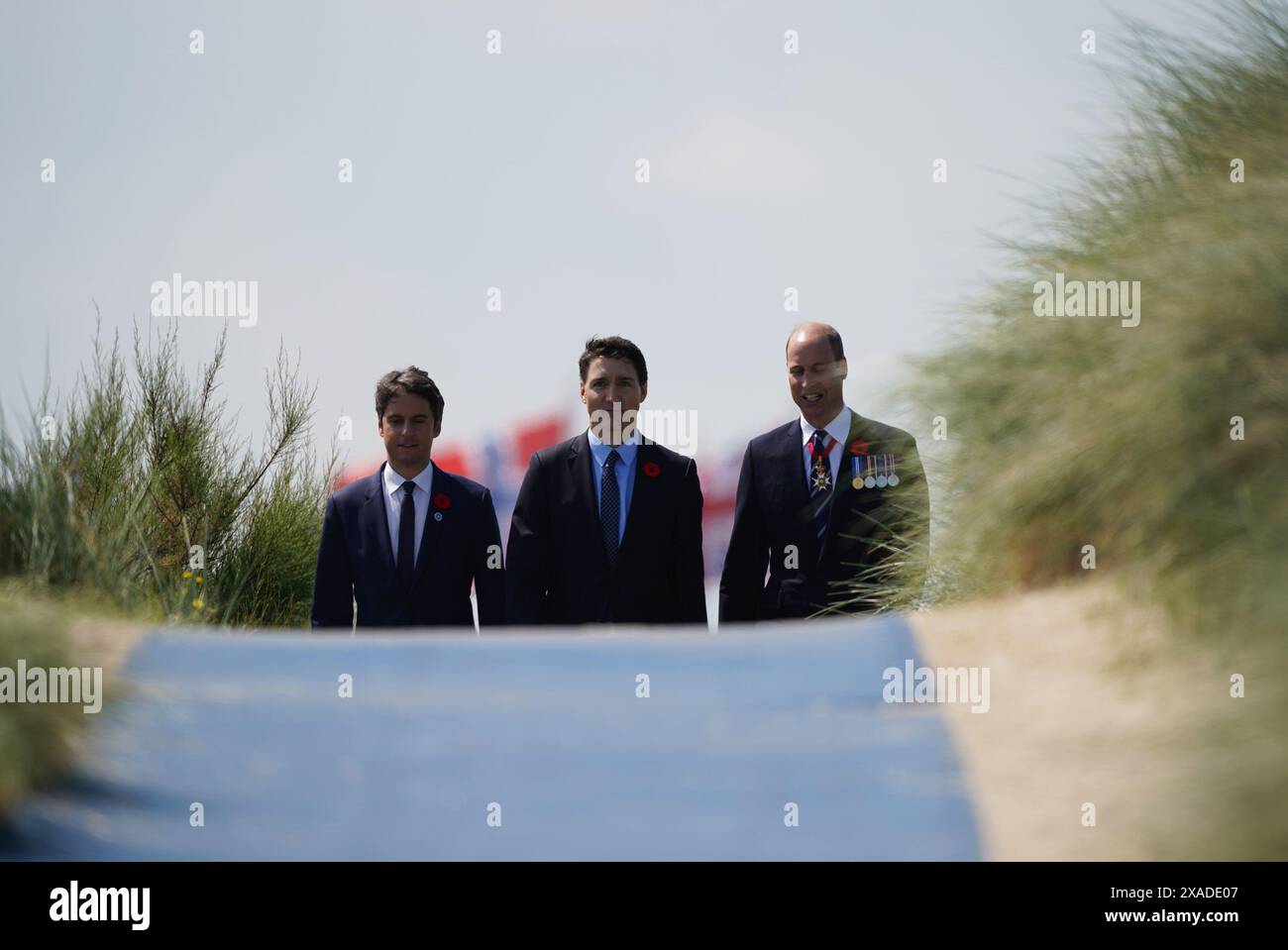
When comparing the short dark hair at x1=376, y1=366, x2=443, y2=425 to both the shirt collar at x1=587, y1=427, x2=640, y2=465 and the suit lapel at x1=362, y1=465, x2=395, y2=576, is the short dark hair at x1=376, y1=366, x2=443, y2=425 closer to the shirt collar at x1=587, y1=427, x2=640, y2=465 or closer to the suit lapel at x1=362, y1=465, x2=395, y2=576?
the suit lapel at x1=362, y1=465, x2=395, y2=576

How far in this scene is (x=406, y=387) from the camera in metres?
4.66

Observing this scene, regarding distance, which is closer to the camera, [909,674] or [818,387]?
[909,674]

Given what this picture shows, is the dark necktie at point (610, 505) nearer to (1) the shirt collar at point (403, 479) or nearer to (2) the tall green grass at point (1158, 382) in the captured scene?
(1) the shirt collar at point (403, 479)

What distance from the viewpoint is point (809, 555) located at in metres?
4.50

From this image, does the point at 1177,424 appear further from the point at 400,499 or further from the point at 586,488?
the point at 400,499

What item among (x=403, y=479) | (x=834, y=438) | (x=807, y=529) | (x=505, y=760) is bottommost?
(x=505, y=760)

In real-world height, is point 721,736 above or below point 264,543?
below

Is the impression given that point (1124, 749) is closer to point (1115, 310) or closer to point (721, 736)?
point (721, 736)

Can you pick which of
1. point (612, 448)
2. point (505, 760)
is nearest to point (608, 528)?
point (612, 448)

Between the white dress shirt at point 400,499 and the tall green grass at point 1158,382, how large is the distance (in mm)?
1869

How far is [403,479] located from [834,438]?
1659 mm
